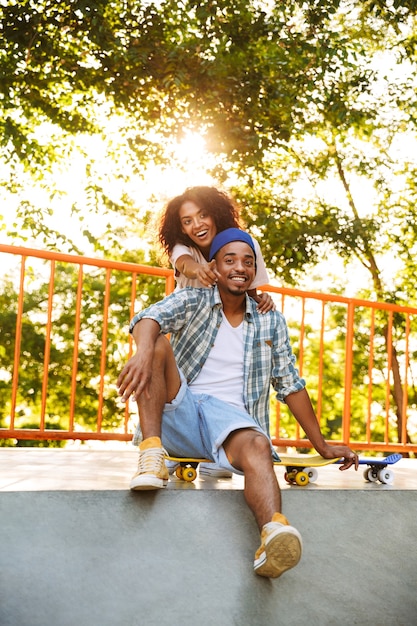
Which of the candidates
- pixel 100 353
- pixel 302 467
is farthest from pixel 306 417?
pixel 100 353

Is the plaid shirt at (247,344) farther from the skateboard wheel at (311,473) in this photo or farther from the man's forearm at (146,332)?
the skateboard wheel at (311,473)

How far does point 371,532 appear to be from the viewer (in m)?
2.83

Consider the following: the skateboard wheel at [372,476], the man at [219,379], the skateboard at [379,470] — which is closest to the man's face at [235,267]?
the man at [219,379]

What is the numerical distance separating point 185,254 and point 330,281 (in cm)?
1557

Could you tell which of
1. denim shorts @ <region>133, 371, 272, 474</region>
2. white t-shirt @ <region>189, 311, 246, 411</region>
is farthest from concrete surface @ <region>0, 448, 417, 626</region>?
white t-shirt @ <region>189, 311, 246, 411</region>

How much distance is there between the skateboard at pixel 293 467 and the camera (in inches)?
116

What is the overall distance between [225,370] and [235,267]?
40 cm

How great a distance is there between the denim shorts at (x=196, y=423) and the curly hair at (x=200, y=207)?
0.88 m

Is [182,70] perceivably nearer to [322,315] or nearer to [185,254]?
[322,315]

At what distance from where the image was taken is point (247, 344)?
310cm

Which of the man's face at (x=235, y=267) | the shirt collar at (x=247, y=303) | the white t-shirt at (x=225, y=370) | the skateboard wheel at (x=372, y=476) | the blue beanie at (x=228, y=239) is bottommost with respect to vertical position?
the skateboard wheel at (x=372, y=476)

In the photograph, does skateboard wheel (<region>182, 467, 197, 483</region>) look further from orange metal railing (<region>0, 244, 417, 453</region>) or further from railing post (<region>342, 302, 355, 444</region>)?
orange metal railing (<region>0, 244, 417, 453</region>)

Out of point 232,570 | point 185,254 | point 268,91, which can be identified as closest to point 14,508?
point 232,570

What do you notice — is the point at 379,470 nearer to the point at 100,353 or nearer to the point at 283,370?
the point at 283,370
